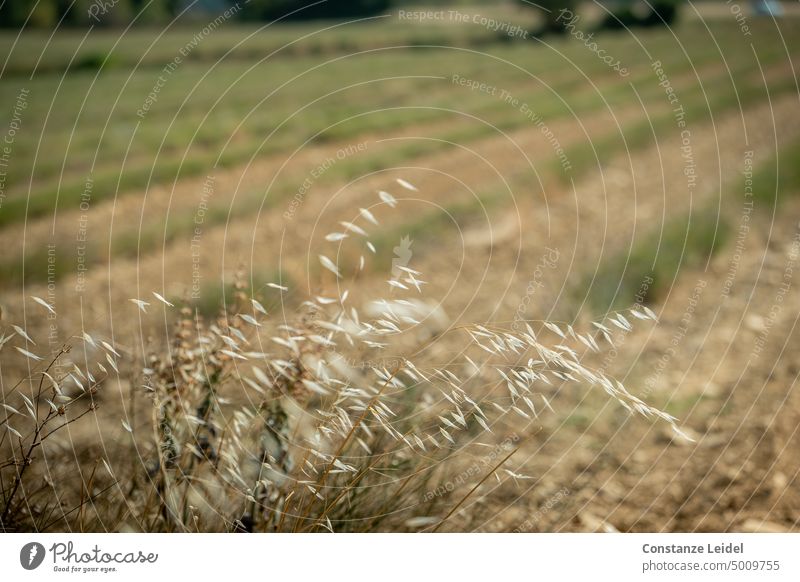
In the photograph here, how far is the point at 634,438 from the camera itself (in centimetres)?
308

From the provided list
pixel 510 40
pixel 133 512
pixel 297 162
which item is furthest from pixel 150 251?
pixel 510 40

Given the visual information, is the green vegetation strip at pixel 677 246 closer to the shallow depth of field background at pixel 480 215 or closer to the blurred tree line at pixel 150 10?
the shallow depth of field background at pixel 480 215

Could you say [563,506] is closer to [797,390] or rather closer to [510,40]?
[797,390]

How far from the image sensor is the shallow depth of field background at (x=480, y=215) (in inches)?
114

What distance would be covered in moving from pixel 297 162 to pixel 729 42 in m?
12.8
